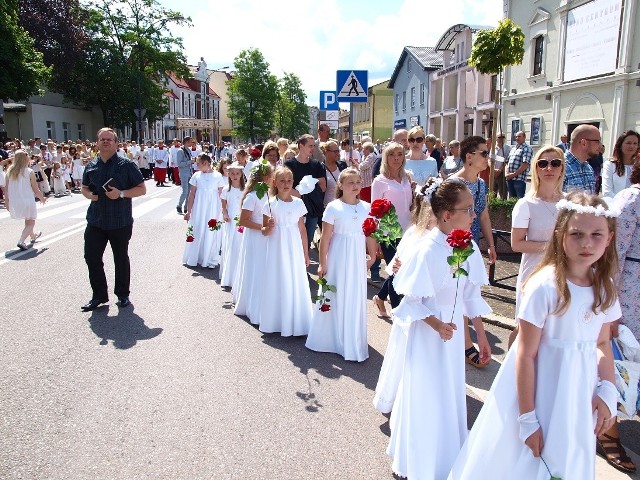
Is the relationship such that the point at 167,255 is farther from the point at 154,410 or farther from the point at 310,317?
the point at 154,410

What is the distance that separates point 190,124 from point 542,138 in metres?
57.5

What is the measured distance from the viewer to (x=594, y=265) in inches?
96.1

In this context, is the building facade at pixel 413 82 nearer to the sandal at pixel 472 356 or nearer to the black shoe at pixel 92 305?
the black shoe at pixel 92 305

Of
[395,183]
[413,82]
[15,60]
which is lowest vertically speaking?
[395,183]

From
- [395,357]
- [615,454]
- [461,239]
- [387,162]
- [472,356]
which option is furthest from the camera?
[387,162]

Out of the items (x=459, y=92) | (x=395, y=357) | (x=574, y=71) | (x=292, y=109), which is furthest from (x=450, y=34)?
(x=292, y=109)

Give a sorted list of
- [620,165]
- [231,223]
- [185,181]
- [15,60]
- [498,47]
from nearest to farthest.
Result: [620,165] → [231,223] → [498,47] → [185,181] → [15,60]

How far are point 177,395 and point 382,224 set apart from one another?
2.11 meters

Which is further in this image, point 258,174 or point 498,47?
point 498,47

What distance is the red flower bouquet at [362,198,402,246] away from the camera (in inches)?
169

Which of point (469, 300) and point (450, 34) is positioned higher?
point (450, 34)

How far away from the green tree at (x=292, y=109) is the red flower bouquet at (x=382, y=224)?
7259cm

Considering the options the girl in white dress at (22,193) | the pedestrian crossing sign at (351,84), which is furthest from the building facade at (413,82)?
the girl in white dress at (22,193)

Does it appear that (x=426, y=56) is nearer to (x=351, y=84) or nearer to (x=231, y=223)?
(x=351, y=84)
